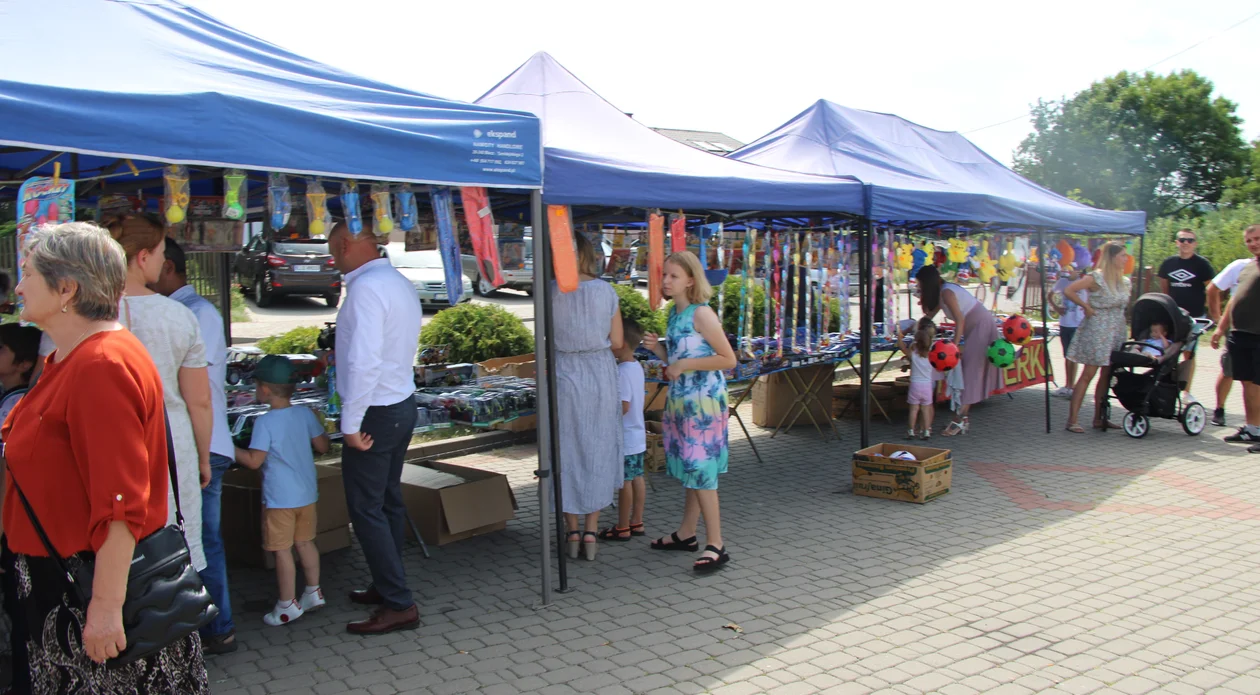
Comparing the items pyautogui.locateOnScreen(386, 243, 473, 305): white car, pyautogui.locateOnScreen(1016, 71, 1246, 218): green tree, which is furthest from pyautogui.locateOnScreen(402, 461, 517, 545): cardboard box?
pyautogui.locateOnScreen(1016, 71, 1246, 218): green tree

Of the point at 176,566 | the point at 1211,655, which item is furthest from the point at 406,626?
the point at 1211,655

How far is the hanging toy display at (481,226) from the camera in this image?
425 cm

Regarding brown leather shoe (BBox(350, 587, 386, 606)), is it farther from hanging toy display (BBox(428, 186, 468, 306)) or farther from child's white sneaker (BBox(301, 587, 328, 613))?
hanging toy display (BBox(428, 186, 468, 306))

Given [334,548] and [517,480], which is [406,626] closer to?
[334,548]

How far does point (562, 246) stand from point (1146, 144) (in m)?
50.6

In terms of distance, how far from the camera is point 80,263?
2.17 meters

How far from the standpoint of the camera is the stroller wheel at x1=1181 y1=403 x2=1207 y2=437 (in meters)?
8.55

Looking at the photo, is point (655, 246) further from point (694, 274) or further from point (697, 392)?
point (697, 392)

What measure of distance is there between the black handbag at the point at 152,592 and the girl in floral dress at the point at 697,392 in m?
2.92

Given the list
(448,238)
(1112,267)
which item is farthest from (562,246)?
(1112,267)

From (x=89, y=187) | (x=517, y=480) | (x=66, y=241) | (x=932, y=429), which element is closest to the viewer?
(x=66, y=241)

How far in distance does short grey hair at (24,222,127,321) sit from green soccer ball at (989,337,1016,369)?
7.87 meters

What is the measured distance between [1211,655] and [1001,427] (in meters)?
5.34

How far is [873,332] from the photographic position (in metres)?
9.12
